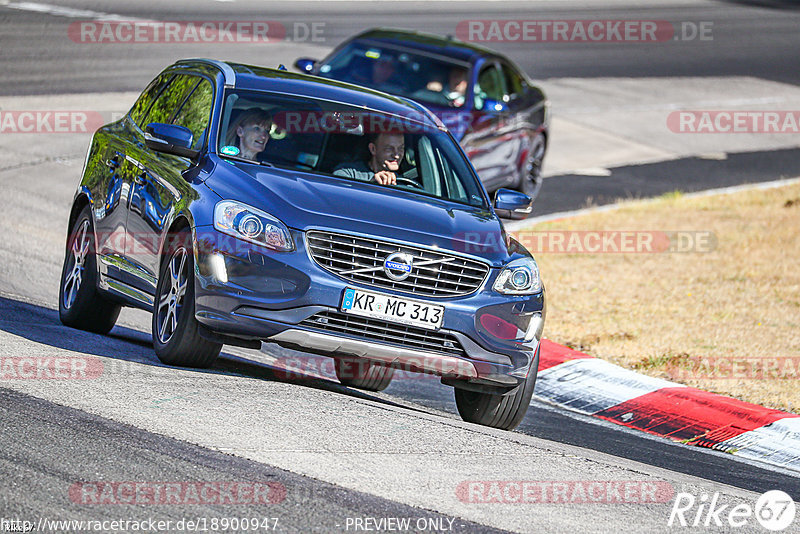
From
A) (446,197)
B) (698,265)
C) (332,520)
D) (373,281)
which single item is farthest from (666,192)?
(332,520)

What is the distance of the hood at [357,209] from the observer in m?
7.32

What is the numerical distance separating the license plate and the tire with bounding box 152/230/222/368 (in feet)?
2.91

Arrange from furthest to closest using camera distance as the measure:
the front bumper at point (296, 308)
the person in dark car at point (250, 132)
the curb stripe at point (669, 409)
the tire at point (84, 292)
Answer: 1. the tire at point (84, 292)
2. the curb stripe at point (669, 409)
3. the person in dark car at point (250, 132)
4. the front bumper at point (296, 308)

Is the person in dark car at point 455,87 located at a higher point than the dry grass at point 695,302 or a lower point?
higher

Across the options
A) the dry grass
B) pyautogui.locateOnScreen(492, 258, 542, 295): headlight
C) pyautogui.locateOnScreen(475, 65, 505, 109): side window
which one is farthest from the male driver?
pyautogui.locateOnScreen(475, 65, 505, 109): side window

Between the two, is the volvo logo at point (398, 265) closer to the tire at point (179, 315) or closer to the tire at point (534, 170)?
the tire at point (179, 315)

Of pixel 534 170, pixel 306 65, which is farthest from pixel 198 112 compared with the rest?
pixel 534 170

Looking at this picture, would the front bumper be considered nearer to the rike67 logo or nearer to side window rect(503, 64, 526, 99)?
the rike67 logo

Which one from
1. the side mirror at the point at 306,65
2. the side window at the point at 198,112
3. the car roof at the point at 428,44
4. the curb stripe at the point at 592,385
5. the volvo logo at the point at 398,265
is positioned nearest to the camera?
the volvo logo at the point at 398,265

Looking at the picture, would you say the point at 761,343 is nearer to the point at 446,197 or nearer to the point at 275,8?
the point at 446,197

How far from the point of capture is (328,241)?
7.23 metres

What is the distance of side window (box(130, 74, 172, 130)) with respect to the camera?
30.8 feet

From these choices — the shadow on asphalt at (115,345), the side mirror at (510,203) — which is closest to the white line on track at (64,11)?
the shadow on asphalt at (115,345)

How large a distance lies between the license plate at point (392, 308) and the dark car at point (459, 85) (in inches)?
316
